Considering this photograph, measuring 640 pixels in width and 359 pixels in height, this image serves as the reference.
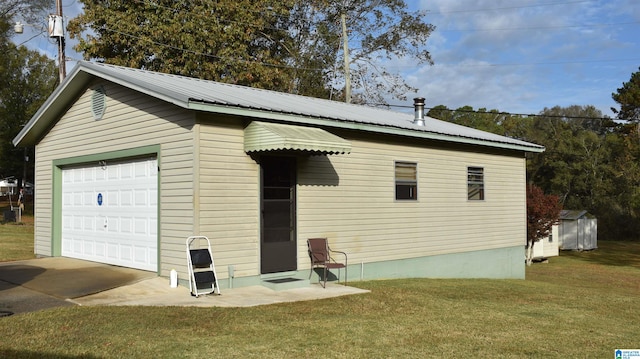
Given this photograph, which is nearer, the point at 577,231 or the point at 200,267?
the point at 200,267

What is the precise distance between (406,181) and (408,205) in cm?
56

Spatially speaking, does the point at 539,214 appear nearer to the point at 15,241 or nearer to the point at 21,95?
the point at 15,241

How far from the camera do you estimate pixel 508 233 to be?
1636 cm

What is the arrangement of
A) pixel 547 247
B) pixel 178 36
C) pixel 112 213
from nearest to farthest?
pixel 112 213, pixel 178 36, pixel 547 247

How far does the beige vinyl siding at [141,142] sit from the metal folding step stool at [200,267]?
0.31m

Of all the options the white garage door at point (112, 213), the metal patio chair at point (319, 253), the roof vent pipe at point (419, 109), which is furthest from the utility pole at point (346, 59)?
the metal patio chair at point (319, 253)

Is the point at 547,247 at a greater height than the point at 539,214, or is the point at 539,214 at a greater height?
the point at 539,214

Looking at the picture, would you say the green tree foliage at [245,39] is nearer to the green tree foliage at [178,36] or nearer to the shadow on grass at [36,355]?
the green tree foliage at [178,36]

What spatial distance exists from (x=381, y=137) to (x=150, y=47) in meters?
14.4

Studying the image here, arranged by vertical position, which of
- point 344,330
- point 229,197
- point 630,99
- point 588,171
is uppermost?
point 630,99

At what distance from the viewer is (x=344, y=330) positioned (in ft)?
22.3

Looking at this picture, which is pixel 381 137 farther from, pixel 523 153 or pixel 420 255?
pixel 523 153

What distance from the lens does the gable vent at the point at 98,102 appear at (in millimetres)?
11609

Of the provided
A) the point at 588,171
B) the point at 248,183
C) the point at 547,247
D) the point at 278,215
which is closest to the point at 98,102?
the point at 248,183
